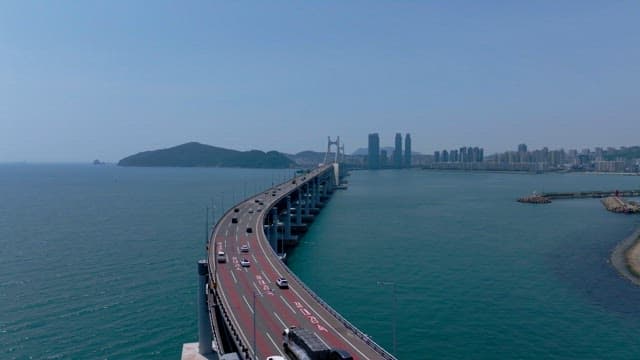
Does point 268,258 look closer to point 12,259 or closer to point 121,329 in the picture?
point 121,329

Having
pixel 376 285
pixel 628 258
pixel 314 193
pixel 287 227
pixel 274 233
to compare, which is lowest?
pixel 376 285

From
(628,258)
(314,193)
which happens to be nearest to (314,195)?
(314,193)

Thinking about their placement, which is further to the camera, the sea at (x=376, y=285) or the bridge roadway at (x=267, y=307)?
the sea at (x=376, y=285)

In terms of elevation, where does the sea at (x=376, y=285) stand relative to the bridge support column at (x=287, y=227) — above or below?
below

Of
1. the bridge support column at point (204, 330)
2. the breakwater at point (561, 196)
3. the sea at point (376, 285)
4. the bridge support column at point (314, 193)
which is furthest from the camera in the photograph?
the breakwater at point (561, 196)

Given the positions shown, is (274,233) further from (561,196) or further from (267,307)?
(561,196)

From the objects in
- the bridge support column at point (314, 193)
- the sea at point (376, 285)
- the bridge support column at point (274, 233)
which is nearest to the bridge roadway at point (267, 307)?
the sea at point (376, 285)

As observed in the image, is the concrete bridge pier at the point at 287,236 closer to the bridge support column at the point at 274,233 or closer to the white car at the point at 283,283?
the bridge support column at the point at 274,233
